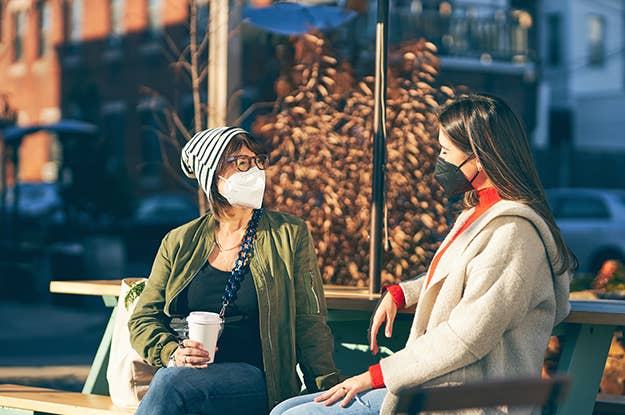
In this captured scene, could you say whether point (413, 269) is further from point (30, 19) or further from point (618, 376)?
point (30, 19)

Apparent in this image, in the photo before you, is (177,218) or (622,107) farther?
(622,107)

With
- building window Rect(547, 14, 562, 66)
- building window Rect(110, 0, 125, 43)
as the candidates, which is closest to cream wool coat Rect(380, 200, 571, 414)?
building window Rect(110, 0, 125, 43)

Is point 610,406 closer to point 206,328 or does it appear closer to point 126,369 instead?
point 206,328

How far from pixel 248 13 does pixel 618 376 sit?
17.2 ft

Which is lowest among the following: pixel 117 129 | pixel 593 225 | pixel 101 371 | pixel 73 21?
pixel 593 225

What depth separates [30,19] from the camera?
108 feet

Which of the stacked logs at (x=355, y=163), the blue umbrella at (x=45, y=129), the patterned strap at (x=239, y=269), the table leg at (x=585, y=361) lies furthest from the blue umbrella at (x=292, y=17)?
the blue umbrella at (x=45, y=129)

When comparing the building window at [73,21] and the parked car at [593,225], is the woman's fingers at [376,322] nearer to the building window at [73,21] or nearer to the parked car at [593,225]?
the parked car at [593,225]

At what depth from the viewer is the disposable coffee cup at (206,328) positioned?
394 cm

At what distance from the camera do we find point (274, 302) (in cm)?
420

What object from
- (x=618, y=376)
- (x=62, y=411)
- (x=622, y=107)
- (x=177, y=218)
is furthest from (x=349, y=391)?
(x=622, y=107)

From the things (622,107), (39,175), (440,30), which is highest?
(440,30)

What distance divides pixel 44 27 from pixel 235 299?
30.4 meters

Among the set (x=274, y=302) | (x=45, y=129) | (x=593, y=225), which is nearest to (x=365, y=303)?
(x=274, y=302)
